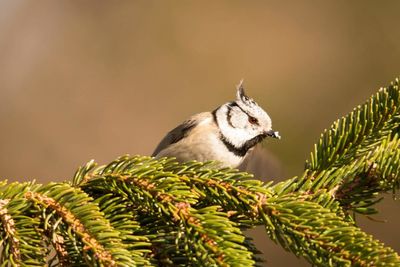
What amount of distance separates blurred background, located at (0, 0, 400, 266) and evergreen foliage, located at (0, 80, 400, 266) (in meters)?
2.97

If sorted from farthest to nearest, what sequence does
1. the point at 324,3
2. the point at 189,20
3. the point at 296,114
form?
the point at 189,20
the point at 324,3
the point at 296,114

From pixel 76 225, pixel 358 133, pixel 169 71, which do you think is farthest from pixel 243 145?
pixel 169 71

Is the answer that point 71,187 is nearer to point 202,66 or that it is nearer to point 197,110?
point 197,110

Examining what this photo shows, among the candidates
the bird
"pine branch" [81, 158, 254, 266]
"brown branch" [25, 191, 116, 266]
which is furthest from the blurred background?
"brown branch" [25, 191, 116, 266]

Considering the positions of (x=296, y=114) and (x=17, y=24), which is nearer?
(x=296, y=114)

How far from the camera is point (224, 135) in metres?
3.30

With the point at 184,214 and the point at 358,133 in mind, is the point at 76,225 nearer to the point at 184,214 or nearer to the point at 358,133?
the point at 184,214

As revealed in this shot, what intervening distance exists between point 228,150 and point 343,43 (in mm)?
3079

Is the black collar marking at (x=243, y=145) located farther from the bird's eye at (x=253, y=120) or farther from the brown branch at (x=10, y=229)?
the brown branch at (x=10, y=229)

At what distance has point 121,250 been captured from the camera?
1.41 meters

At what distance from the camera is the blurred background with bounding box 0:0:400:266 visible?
17.7 ft

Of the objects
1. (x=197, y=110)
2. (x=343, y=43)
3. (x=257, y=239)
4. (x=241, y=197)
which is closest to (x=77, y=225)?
(x=241, y=197)

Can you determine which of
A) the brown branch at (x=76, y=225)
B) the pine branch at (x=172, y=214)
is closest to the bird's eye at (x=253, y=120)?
the pine branch at (x=172, y=214)

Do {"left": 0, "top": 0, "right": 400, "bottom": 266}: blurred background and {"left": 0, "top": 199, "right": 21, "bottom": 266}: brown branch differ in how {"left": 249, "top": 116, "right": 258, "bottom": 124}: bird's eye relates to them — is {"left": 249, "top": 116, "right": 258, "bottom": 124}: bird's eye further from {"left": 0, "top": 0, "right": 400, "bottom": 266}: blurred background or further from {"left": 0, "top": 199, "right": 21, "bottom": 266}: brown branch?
{"left": 0, "top": 199, "right": 21, "bottom": 266}: brown branch
